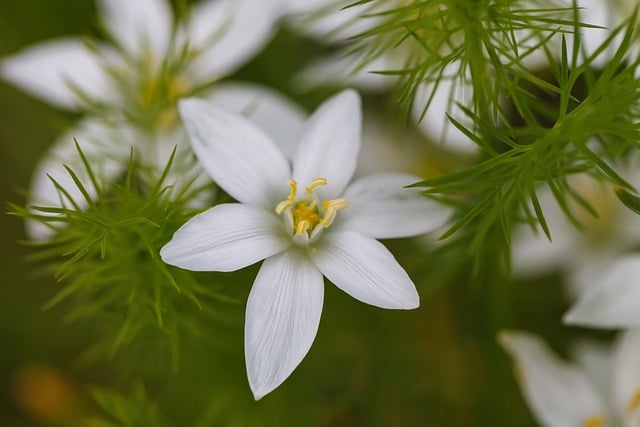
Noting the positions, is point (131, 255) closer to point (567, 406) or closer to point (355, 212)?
point (355, 212)

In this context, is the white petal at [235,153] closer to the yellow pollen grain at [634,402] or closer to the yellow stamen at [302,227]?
the yellow stamen at [302,227]

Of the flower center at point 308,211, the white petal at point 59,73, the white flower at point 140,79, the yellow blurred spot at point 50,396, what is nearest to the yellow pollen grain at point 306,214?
the flower center at point 308,211

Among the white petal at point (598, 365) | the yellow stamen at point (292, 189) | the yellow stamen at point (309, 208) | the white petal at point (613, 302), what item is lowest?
the white petal at point (598, 365)

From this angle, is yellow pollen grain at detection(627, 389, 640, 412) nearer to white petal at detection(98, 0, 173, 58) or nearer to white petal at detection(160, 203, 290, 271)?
white petal at detection(160, 203, 290, 271)

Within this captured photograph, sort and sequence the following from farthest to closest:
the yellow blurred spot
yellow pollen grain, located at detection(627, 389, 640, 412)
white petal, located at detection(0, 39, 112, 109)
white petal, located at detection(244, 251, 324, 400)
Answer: the yellow blurred spot
white petal, located at detection(0, 39, 112, 109)
yellow pollen grain, located at detection(627, 389, 640, 412)
white petal, located at detection(244, 251, 324, 400)

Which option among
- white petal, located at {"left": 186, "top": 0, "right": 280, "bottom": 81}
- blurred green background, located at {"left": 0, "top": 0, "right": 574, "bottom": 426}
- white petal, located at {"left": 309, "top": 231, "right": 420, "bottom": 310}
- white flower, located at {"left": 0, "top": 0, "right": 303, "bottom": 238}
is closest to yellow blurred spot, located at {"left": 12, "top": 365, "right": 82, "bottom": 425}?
blurred green background, located at {"left": 0, "top": 0, "right": 574, "bottom": 426}
